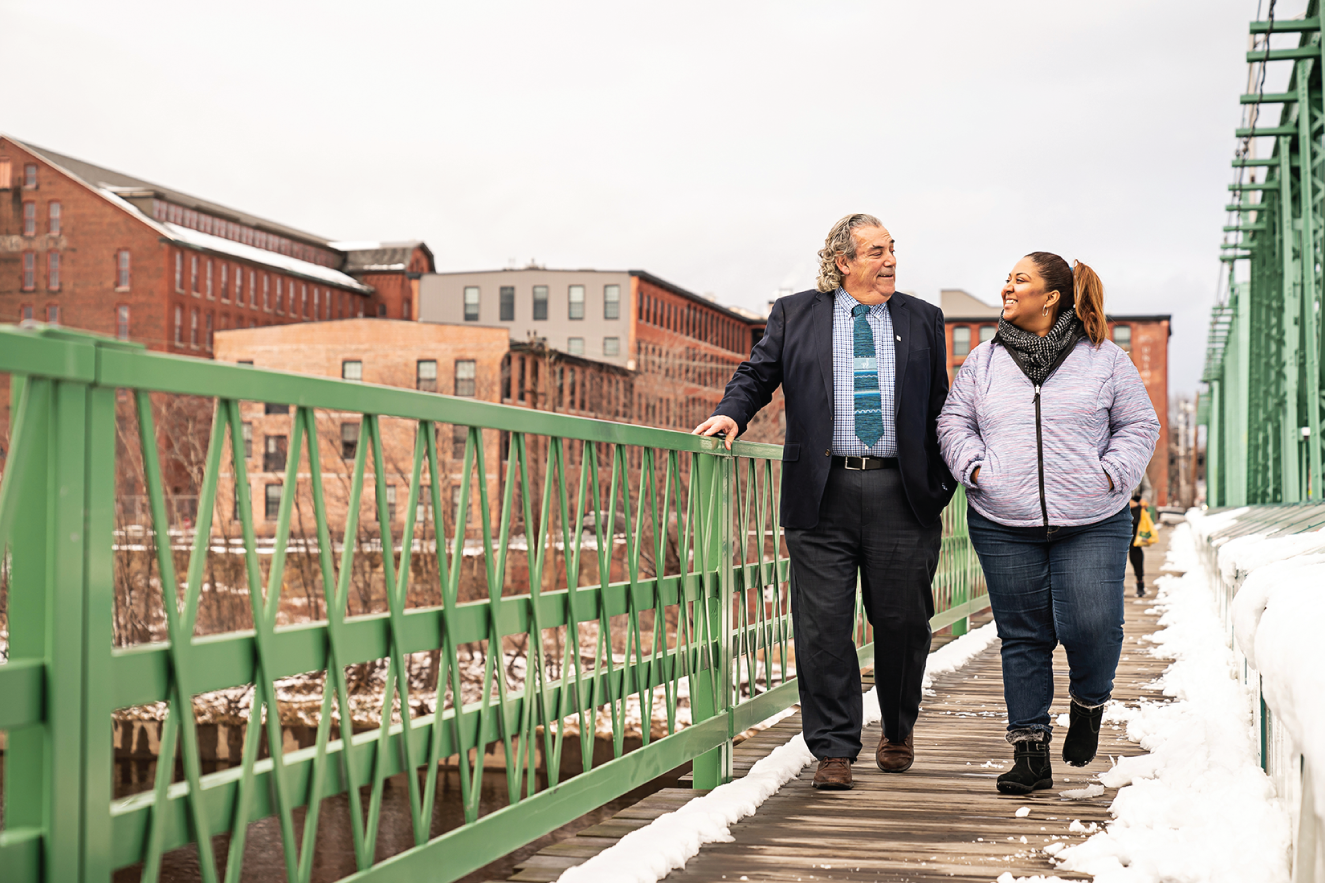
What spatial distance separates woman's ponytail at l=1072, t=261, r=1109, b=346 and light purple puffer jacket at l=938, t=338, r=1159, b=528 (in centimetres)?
6

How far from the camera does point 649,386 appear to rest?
2408 inches

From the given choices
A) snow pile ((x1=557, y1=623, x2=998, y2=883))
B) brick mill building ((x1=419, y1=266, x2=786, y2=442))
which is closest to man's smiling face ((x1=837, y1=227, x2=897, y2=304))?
snow pile ((x1=557, y1=623, x2=998, y2=883))

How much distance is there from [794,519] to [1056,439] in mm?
979

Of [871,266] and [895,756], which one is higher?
[871,266]

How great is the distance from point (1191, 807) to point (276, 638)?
2.96 meters

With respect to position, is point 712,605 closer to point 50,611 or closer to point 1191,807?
point 1191,807

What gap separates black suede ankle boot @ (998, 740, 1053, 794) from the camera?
190 inches

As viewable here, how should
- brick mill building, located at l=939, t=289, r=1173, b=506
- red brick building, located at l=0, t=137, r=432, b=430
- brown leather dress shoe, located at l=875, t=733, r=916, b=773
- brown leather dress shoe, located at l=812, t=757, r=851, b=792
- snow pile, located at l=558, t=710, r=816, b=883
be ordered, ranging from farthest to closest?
brick mill building, located at l=939, t=289, r=1173, b=506 < red brick building, located at l=0, t=137, r=432, b=430 < brown leather dress shoe, located at l=875, t=733, r=916, b=773 < brown leather dress shoe, located at l=812, t=757, r=851, b=792 < snow pile, located at l=558, t=710, r=816, b=883

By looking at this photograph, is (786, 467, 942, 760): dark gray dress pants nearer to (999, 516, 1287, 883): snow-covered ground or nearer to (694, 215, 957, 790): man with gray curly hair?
(694, 215, 957, 790): man with gray curly hair

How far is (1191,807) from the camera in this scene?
4.15 meters

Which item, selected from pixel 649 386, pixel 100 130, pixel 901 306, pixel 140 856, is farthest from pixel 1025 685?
pixel 100 130

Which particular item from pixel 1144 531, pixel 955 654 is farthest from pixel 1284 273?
pixel 955 654

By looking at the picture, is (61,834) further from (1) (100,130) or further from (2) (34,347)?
(1) (100,130)

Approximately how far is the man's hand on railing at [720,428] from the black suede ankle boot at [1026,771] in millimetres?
1515
